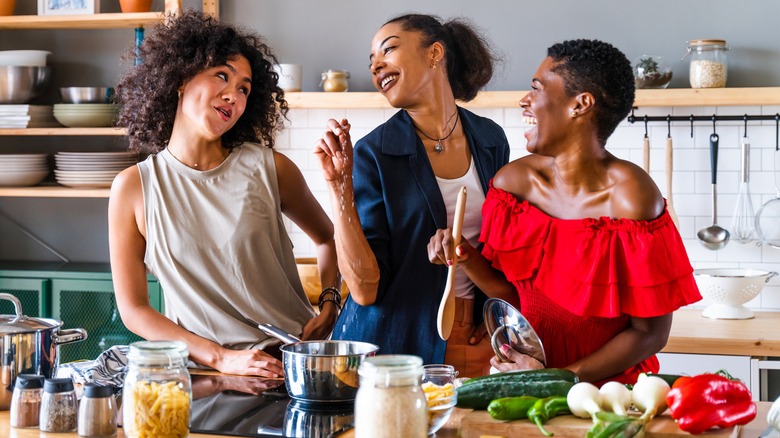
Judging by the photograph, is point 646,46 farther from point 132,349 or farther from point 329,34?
point 132,349

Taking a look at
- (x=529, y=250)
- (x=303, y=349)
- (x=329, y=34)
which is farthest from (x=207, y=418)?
(x=329, y=34)

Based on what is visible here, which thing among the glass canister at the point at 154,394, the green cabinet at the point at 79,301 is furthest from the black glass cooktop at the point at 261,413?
the green cabinet at the point at 79,301

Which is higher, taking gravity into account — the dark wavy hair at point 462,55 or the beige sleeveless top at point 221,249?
the dark wavy hair at point 462,55

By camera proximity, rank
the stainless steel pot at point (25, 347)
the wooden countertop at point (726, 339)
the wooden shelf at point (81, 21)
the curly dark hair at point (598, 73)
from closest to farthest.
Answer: the stainless steel pot at point (25, 347)
the curly dark hair at point (598, 73)
the wooden countertop at point (726, 339)
the wooden shelf at point (81, 21)

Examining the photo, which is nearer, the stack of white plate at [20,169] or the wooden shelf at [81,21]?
the wooden shelf at [81,21]

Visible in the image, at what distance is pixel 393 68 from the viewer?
2.39m

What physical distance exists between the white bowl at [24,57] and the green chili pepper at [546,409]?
146 inches

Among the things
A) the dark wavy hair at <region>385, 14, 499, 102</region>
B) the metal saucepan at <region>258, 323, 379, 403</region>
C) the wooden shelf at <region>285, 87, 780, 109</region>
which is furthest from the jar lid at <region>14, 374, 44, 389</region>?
the wooden shelf at <region>285, 87, 780, 109</region>

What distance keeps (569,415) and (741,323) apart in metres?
2.35

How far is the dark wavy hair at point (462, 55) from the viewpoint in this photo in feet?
8.24

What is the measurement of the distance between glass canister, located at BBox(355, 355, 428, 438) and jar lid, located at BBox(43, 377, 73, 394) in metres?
0.60

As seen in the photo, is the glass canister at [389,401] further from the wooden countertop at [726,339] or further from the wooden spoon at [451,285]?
the wooden countertop at [726,339]

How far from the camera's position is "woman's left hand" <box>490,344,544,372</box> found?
80.3 inches

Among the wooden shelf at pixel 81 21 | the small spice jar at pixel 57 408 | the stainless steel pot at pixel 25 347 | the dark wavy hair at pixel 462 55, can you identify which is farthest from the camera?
the wooden shelf at pixel 81 21
